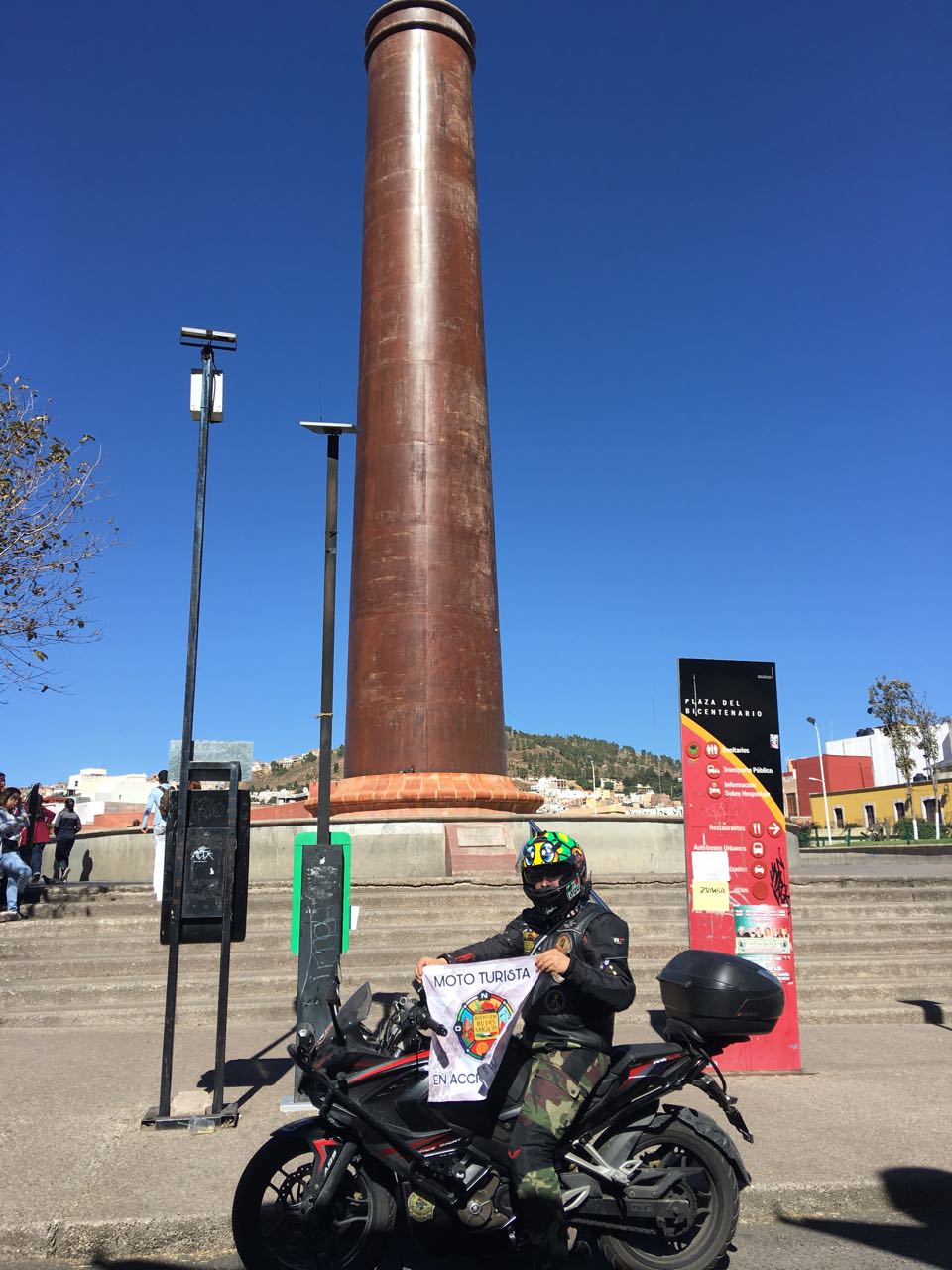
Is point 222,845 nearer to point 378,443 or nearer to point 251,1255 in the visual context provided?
point 251,1255

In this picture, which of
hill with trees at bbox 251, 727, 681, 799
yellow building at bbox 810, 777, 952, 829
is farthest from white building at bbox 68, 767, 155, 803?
yellow building at bbox 810, 777, 952, 829

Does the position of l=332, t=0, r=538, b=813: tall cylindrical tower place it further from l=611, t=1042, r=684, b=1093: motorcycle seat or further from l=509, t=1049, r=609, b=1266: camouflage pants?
l=509, t=1049, r=609, b=1266: camouflage pants

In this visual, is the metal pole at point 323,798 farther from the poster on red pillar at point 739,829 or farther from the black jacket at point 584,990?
the poster on red pillar at point 739,829

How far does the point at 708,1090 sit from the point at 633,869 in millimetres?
11832

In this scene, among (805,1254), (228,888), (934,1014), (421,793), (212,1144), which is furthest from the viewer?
(421,793)

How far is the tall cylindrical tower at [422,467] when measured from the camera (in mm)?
14711

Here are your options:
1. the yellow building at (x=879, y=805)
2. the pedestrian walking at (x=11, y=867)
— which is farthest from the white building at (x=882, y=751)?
the pedestrian walking at (x=11, y=867)

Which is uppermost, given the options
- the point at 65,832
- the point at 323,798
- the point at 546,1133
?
the point at 65,832

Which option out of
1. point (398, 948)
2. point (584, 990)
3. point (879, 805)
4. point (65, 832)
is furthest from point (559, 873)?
point (879, 805)

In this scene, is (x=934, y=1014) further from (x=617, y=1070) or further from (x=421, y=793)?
(x=421, y=793)

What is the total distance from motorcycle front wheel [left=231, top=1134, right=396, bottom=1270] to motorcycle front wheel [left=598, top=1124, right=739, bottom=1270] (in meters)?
0.88

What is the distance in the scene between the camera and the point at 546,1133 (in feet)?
11.1

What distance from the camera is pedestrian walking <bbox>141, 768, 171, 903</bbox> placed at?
10.8 m

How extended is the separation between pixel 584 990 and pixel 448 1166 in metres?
0.82
